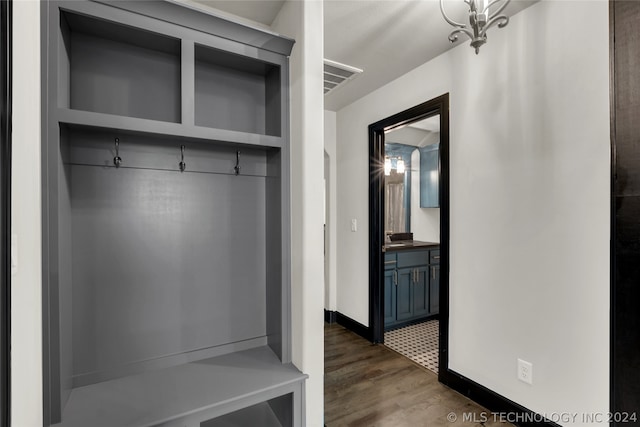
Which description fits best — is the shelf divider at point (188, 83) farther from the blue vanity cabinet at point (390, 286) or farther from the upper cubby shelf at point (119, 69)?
the blue vanity cabinet at point (390, 286)

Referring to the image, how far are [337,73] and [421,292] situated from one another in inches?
101

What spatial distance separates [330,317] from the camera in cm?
360

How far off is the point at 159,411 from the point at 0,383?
51cm

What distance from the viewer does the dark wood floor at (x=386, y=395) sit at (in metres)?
1.90

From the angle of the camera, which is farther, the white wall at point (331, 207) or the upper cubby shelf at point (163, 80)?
the white wall at point (331, 207)

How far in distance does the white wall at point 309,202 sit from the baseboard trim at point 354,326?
1.75 metres

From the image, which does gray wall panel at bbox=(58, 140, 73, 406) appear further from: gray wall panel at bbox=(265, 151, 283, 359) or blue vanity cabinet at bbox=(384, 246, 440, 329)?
blue vanity cabinet at bbox=(384, 246, 440, 329)

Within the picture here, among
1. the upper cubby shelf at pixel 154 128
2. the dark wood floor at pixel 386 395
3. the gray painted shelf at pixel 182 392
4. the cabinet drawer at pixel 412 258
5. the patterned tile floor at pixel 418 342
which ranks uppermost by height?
the upper cubby shelf at pixel 154 128

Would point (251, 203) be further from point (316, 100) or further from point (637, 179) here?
point (637, 179)

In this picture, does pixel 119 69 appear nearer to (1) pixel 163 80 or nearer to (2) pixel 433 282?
(1) pixel 163 80

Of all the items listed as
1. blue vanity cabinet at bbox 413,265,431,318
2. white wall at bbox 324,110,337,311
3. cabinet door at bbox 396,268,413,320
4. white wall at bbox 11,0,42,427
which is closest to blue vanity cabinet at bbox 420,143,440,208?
blue vanity cabinet at bbox 413,265,431,318

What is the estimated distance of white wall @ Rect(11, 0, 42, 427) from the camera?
2.76 ft

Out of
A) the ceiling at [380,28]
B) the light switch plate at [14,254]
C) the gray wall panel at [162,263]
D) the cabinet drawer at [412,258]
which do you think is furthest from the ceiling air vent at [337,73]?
the light switch plate at [14,254]

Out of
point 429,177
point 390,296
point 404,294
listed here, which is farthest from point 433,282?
point 429,177
